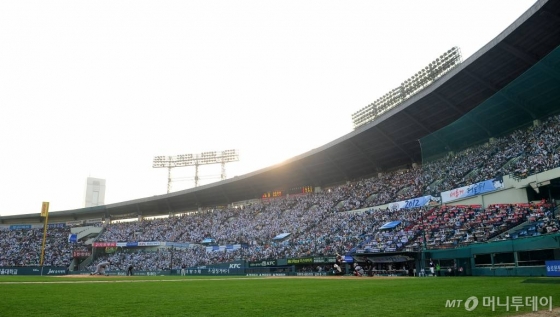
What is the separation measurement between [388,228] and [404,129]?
11.9 meters

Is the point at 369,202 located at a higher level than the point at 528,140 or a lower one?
lower

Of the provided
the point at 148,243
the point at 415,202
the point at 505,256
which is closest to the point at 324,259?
the point at 415,202

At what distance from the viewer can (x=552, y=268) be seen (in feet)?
66.3

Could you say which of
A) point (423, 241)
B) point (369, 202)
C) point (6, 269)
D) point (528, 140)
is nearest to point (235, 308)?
point (423, 241)

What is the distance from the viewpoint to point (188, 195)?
70500mm

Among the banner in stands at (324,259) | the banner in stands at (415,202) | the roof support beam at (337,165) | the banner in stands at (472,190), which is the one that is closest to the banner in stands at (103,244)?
the roof support beam at (337,165)

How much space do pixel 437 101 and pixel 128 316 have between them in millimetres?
36668

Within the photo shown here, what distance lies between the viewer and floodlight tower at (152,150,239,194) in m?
79.9

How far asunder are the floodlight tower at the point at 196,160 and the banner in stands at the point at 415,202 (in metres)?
42.6

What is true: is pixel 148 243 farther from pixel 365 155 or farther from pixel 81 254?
pixel 365 155

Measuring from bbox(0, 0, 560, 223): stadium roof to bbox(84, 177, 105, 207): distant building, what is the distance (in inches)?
1274

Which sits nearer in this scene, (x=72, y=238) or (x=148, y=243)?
(x=148, y=243)

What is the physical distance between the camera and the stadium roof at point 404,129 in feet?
95.0

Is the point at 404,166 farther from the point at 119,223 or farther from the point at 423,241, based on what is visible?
the point at 119,223
